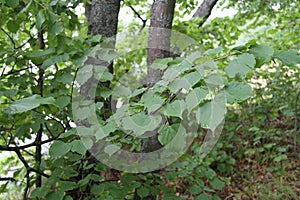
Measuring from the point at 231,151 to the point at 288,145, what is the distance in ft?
1.75

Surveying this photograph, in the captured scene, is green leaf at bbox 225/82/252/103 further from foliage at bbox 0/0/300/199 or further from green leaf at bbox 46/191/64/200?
green leaf at bbox 46/191/64/200

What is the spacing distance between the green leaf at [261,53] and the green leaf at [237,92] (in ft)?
0.31

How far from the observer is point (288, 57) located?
813mm

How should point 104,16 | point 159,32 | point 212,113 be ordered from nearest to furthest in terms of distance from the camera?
point 212,113, point 159,32, point 104,16

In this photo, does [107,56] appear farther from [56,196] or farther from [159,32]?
[56,196]

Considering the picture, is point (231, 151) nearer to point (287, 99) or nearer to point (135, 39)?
point (287, 99)

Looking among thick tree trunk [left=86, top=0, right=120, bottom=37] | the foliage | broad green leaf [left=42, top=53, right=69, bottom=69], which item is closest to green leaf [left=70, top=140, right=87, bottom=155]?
the foliage

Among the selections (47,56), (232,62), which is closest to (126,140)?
(232,62)

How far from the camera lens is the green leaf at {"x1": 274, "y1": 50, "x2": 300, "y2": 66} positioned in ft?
2.60

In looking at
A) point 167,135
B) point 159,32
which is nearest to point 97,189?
point 167,135

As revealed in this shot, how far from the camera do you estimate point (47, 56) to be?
1358 millimetres

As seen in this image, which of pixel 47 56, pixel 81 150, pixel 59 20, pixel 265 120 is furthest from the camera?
pixel 265 120

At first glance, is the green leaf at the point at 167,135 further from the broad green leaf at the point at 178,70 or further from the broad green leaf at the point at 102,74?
the broad green leaf at the point at 102,74

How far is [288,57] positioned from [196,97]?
0.29 meters
